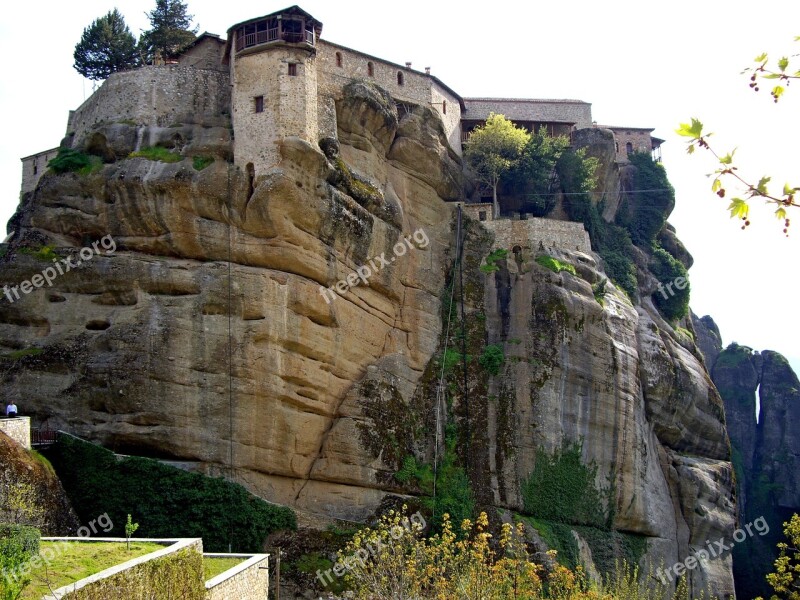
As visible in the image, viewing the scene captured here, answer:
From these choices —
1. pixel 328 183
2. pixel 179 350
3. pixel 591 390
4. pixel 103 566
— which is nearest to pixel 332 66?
pixel 328 183

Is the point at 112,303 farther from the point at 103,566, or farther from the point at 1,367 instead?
the point at 103,566

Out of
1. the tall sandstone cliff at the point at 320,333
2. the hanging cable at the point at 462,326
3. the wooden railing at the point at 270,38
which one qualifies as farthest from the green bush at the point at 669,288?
the wooden railing at the point at 270,38

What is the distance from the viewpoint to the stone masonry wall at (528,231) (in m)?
43.9

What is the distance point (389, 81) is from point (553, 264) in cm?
978

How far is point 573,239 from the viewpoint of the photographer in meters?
44.8

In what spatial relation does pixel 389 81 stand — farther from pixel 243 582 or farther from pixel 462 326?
pixel 243 582

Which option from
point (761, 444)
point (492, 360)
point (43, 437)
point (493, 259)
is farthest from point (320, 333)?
point (761, 444)

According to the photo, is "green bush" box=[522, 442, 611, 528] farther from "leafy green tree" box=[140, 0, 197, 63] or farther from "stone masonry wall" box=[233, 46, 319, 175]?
"leafy green tree" box=[140, 0, 197, 63]

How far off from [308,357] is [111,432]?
6.83 meters

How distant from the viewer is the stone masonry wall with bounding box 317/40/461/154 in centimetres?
4125

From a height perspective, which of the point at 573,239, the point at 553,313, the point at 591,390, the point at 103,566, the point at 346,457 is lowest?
the point at 103,566

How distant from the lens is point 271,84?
38.3 m

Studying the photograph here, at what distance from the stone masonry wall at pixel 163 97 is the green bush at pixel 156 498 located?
12319 millimetres

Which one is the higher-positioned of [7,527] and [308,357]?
[308,357]
